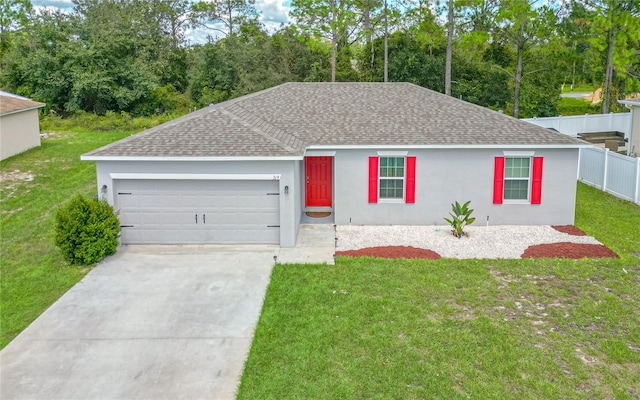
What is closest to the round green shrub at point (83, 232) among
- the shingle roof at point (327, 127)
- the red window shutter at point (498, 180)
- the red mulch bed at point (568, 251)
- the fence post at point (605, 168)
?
the shingle roof at point (327, 127)

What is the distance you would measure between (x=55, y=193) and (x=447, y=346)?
53.6 ft

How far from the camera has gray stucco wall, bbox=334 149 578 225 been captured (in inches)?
648

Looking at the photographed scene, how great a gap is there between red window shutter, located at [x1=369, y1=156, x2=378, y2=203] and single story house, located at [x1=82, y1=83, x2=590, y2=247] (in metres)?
0.03

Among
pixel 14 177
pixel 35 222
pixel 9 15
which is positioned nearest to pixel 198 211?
pixel 35 222

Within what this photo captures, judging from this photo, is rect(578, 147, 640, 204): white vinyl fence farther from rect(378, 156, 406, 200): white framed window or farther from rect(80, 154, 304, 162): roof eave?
rect(80, 154, 304, 162): roof eave

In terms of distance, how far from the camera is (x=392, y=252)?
47.2ft

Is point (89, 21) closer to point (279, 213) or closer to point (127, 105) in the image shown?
point (127, 105)

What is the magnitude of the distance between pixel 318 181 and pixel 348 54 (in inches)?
1131

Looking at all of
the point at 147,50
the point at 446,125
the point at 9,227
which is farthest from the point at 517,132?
the point at 147,50

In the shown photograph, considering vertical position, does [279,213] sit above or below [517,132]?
below

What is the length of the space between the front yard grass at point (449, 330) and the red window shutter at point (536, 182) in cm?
307

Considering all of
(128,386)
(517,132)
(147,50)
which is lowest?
(128,386)

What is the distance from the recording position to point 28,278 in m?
13.1

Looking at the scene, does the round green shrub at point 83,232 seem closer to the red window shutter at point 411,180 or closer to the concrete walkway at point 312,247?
the concrete walkway at point 312,247
